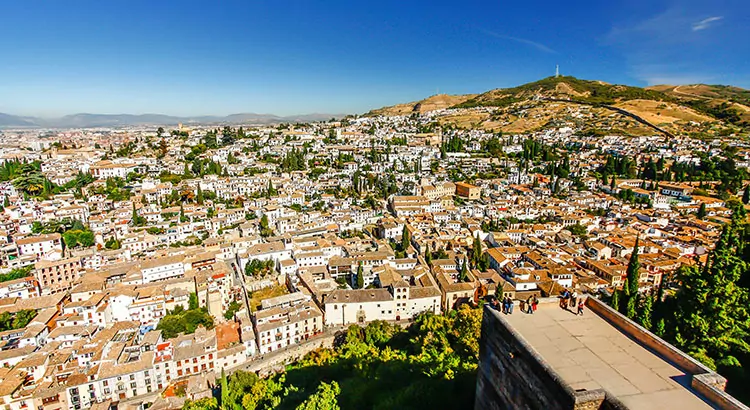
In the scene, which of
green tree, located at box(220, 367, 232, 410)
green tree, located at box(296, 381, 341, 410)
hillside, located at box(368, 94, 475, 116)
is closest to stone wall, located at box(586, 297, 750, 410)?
green tree, located at box(296, 381, 341, 410)

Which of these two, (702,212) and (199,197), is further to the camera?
(199,197)

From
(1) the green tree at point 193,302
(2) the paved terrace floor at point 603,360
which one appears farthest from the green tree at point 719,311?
(1) the green tree at point 193,302

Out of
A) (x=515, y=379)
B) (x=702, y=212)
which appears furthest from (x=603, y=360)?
(x=702, y=212)

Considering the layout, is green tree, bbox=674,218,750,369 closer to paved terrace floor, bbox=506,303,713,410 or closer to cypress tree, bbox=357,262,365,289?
paved terrace floor, bbox=506,303,713,410

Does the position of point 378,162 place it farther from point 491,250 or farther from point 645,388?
point 645,388

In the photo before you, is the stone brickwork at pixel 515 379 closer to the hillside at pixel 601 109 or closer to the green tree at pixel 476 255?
the green tree at pixel 476 255

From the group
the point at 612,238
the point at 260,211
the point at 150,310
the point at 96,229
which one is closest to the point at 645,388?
the point at 150,310

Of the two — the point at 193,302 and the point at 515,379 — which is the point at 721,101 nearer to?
the point at 193,302
